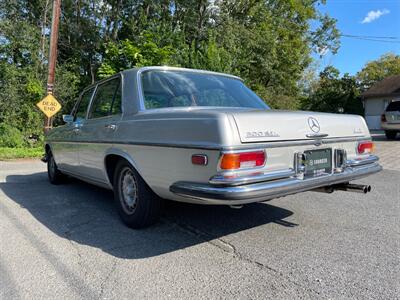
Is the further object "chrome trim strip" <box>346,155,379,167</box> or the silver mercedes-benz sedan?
"chrome trim strip" <box>346,155,379,167</box>

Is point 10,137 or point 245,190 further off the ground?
point 10,137

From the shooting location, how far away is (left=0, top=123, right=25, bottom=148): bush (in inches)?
527

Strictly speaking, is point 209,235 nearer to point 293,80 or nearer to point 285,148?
point 285,148

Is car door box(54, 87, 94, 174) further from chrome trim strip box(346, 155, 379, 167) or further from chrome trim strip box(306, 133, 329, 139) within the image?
chrome trim strip box(346, 155, 379, 167)

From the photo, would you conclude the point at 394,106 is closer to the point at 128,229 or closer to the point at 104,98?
the point at 104,98

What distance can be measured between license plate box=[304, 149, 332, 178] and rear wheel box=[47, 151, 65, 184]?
4.79 meters

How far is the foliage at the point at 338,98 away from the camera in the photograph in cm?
3266

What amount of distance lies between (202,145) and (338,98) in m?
33.5

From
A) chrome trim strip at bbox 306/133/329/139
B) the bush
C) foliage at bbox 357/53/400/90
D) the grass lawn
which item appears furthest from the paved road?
foliage at bbox 357/53/400/90

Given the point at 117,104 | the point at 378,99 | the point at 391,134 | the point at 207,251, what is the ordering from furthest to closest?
1. the point at 378,99
2. the point at 391,134
3. the point at 117,104
4. the point at 207,251

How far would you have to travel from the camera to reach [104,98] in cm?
476

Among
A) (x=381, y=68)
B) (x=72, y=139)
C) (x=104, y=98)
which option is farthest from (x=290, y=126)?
(x=381, y=68)

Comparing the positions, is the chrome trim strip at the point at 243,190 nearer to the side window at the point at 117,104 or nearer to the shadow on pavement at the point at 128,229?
the shadow on pavement at the point at 128,229

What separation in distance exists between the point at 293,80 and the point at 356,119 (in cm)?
2313
